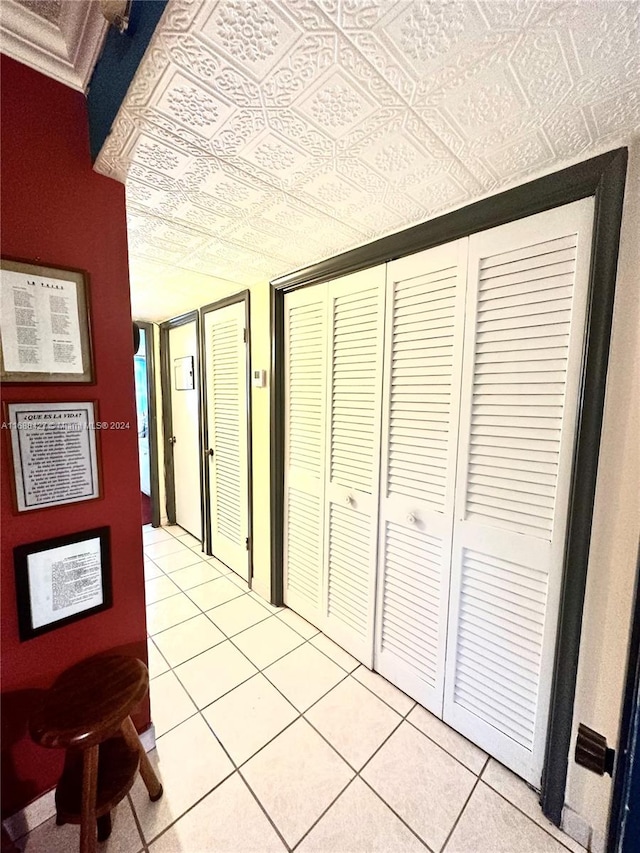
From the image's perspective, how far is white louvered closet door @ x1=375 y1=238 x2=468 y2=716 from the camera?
4.55 ft

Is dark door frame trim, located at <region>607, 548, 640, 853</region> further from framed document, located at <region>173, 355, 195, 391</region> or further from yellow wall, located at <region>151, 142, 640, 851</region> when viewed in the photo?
framed document, located at <region>173, 355, 195, 391</region>

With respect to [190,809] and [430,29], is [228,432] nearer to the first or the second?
[190,809]

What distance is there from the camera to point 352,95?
806 mm

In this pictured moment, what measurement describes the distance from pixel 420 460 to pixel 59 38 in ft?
5.69

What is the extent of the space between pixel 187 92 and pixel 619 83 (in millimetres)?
993

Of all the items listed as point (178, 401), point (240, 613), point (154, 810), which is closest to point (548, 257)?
point (154, 810)

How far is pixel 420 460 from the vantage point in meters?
1.50

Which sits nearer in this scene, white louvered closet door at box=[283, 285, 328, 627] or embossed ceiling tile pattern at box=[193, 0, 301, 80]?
embossed ceiling tile pattern at box=[193, 0, 301, 80]

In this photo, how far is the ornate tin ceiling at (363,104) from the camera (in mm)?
647

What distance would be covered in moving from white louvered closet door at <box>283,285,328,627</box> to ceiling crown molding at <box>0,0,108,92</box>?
118 cm

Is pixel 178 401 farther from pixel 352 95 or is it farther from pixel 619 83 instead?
pixel 619 83

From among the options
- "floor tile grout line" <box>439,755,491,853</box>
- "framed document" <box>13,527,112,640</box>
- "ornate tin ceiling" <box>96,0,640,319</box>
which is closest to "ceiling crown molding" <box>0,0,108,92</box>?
"ornate tin ceiling" <box>96,0,640,319</box>

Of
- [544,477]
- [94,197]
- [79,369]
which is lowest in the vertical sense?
[544,477]

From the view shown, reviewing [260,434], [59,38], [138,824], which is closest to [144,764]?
[138,824]
